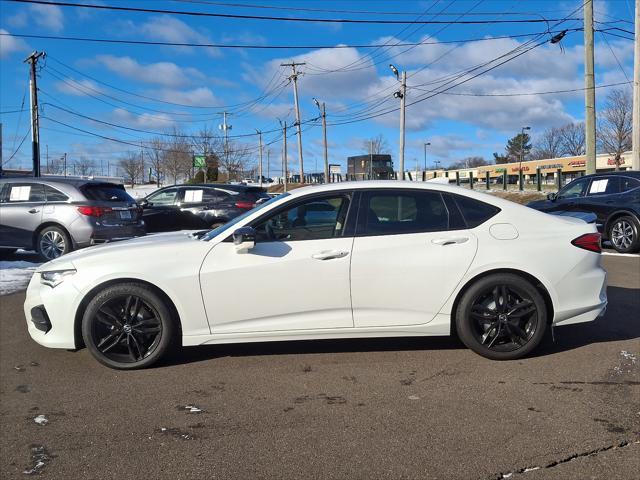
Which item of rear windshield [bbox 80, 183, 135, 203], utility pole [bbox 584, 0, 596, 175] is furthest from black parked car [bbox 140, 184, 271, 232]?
utility pole [bbox 584, 0, 596, 175]

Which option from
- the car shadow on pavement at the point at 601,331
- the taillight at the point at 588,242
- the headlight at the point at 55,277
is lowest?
the car shadow on pavement at the point at 601,331

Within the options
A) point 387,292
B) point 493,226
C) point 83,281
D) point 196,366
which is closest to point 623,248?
point 493,226

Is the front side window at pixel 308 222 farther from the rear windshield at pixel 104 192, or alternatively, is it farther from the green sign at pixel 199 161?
the green sign at pixel 199 161

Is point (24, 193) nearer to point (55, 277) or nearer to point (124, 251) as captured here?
point (55, 277)

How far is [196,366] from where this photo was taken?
4.57 meters

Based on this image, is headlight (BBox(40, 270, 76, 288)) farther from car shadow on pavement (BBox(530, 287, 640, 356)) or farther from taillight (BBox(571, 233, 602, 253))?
taillight (BBox(571, 233, 602, 253))

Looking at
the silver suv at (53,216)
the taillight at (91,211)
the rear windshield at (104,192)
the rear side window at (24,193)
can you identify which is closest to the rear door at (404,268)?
the silver suv at (53,216)

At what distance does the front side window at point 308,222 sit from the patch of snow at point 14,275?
4.83m

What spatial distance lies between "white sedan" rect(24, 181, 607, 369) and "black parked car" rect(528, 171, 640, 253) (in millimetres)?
7139

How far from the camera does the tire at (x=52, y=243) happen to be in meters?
9.91

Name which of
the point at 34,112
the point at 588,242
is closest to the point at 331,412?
the point at 588,242

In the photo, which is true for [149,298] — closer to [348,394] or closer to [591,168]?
[348,394]

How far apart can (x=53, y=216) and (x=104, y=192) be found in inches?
40.1

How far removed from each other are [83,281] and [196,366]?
1130mm
